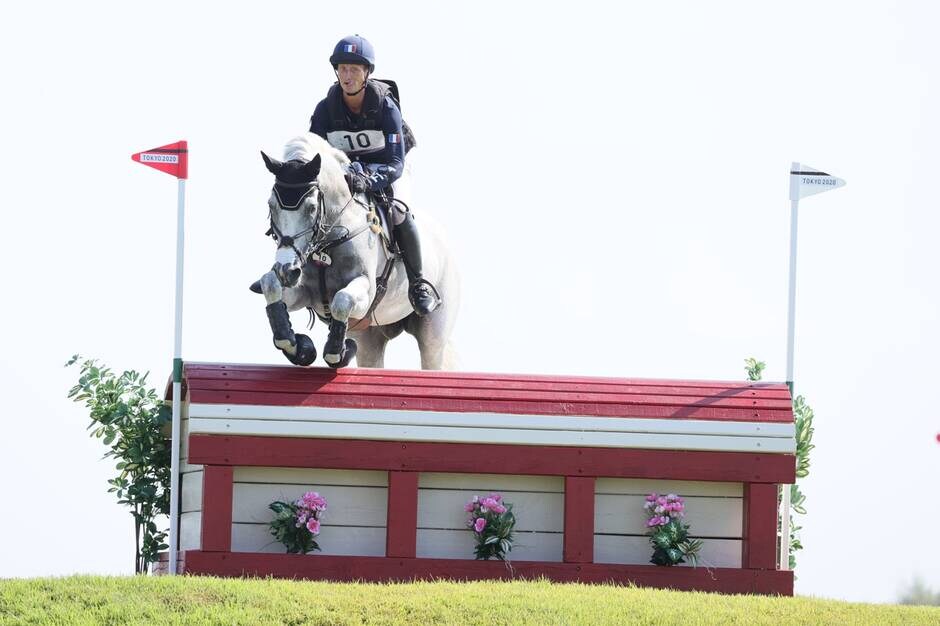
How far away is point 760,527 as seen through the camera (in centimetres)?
1028

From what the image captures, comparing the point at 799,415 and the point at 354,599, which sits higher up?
the point at 799,415

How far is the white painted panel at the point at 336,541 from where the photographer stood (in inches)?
395

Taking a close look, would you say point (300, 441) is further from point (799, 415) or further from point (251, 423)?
point (799, 415)

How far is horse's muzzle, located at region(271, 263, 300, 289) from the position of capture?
9773mm

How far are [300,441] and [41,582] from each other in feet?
5.76

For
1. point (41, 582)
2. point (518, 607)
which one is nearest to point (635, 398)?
point (518, 607)

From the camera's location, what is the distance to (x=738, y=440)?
10.3 m

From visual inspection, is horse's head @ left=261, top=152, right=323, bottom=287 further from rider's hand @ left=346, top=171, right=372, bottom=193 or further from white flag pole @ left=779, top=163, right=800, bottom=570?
white flag pole @ left=779, top=163, right=800, bottom=570

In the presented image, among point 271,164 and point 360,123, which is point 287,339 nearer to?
point 271,164

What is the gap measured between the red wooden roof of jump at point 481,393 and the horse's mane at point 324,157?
1.15m

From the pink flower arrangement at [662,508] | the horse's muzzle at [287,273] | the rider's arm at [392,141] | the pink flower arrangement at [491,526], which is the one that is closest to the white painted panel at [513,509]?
the pink flower arrangement at [491,526]

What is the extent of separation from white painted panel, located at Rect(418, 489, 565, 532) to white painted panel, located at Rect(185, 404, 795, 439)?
0.43 meters

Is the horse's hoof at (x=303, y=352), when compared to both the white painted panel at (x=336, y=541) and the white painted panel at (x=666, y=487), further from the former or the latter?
the white painted panel at (x=666, y=487)

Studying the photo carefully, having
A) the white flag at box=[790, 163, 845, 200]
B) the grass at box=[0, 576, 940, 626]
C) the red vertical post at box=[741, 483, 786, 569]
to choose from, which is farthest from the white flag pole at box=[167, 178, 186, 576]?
the white flag at box=[790, 163, 845, 200]
